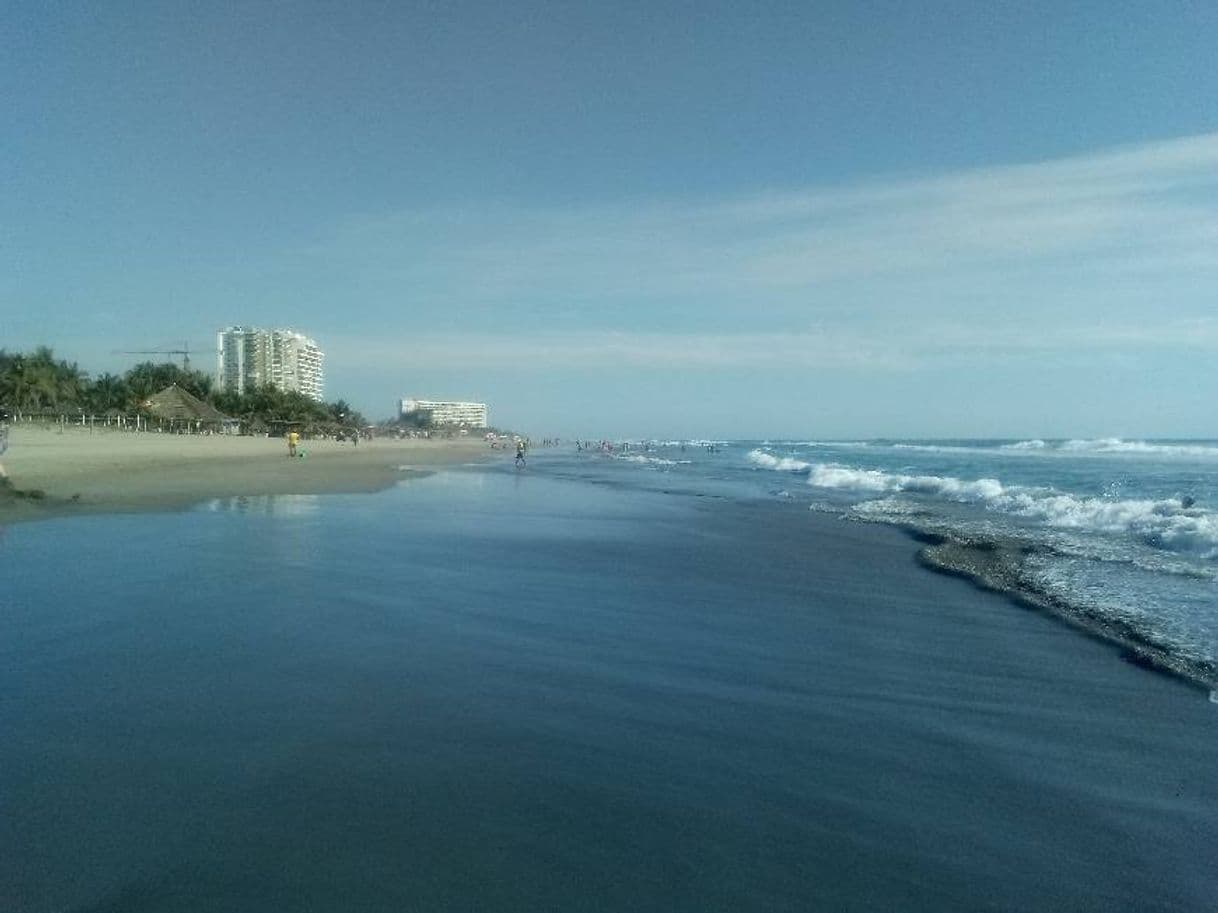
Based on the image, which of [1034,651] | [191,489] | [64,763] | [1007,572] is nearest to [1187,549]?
[1007,572]

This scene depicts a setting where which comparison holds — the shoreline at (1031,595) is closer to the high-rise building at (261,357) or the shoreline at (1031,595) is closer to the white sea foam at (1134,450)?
the white sea foam at (1134,450)

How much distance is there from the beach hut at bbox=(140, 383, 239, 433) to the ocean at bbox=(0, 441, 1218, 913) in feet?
Result: 191

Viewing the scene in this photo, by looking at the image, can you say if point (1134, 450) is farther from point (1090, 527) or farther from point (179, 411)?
point (179, 411)

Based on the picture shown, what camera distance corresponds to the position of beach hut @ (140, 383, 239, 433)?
210ft

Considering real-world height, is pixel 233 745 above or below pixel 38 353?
below

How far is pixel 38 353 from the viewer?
6950cm

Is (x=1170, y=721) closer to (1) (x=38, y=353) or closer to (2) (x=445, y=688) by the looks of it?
(2) (x=445, y=688)

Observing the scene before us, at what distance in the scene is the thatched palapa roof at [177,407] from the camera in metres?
63.9

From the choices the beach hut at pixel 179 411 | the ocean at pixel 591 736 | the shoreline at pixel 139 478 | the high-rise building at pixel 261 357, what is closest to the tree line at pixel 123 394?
the beach hut at pixel 179 411

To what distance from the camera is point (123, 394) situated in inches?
2975

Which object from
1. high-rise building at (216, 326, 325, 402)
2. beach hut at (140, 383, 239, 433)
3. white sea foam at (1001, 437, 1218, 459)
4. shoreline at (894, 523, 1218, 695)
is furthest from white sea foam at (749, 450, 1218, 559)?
high-rise building at (216, 326, 325, 402)

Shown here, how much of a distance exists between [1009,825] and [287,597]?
6868 millimetres

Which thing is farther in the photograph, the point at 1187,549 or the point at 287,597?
the point at 1187,549

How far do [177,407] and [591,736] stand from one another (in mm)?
67836
